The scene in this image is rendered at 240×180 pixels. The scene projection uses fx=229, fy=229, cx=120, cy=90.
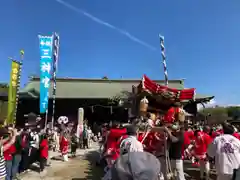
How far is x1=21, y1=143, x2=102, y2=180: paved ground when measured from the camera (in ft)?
25.3

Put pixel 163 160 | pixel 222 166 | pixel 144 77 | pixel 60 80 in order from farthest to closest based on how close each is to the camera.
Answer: pixel 60 80, pixel 144 77, pixel 163 160, pixel 222 166

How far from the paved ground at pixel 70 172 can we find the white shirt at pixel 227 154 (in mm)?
4842

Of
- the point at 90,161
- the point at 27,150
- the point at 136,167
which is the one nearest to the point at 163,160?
the point at 136,167

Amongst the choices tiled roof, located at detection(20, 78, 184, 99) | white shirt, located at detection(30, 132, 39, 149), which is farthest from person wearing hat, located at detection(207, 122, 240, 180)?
tiled roof, located at detection(20, 78, 184, 99)

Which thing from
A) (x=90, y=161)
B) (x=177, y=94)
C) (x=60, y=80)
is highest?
(x=60, y=80)

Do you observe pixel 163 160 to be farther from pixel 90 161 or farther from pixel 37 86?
pixel 37 86

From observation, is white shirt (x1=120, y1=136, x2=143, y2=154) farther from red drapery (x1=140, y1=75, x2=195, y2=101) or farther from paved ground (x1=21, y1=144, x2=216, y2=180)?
paved ground (x1=21, y1=144, x2=216, y2=180)

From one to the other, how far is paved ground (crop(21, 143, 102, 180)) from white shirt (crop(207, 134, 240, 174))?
484cm

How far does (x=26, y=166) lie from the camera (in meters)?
8.51

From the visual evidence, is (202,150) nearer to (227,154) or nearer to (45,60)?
(227,154)

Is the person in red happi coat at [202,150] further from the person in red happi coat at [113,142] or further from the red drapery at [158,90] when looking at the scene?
the person in red happi coat at [113,142]

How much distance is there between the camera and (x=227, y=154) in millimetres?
3871

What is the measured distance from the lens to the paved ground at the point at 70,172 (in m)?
7.71

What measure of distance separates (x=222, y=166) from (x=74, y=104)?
16391 mm
